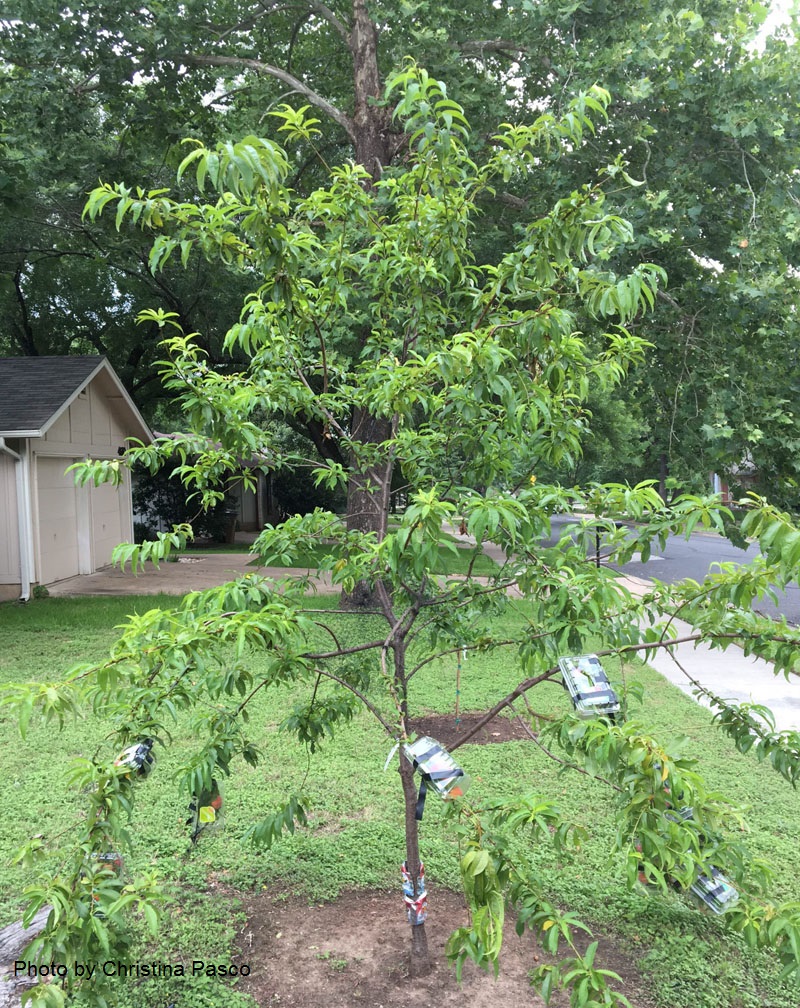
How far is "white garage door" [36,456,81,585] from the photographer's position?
11.6 meters

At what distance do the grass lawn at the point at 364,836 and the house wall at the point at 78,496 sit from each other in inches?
254

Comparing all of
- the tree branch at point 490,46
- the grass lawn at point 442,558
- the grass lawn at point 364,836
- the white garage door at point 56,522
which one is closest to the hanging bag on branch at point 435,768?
the grass lawn at point 442,558

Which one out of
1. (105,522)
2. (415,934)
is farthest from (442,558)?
(105,522)

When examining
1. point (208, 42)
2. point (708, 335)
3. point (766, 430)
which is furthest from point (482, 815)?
point (208, 42)

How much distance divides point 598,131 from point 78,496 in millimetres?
10152

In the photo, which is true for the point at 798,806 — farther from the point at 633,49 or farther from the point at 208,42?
the point at 208,42

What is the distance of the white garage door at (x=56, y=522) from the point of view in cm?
1164

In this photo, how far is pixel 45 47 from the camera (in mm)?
8266

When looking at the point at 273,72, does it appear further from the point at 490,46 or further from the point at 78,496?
the point at 78,496

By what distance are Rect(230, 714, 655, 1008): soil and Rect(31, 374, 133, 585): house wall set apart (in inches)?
354

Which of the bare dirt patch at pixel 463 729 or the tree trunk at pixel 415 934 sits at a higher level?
the tree trunk at pixel 415 934

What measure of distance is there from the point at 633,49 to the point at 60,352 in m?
15.9

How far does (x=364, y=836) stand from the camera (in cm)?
395

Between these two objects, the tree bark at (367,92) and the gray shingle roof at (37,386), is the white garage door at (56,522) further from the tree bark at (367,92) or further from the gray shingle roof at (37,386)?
the tree bark at (367,92)
